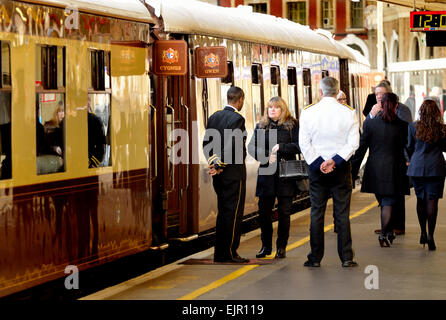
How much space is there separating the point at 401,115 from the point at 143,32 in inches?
199

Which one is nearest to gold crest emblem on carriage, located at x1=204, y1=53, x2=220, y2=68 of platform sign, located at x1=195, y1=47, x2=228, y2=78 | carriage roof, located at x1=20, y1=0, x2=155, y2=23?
platform sign, located at x1=195, y1=47, x2=228, y2=78

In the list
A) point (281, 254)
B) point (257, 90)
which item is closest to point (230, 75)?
point (257, 90)

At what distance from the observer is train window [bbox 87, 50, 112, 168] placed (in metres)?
10.1

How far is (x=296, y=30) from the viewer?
18.8m

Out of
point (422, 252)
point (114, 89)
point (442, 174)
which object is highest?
point (114, 89)

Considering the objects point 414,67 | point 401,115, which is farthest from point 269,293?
point 414,67

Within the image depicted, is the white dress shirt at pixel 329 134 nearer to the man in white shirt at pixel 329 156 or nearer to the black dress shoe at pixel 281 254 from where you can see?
the man in white shirt at pixel 329 156

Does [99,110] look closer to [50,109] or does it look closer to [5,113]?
[50,109]

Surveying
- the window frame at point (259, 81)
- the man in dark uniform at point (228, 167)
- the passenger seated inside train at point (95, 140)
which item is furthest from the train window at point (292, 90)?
the passenger seated inside train at point (95, 140)

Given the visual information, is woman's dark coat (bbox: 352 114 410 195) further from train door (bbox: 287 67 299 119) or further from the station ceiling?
the station ceiling

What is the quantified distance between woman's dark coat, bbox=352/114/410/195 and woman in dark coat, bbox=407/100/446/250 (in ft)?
0.68

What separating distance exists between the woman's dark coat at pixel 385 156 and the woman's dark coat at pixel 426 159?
230mm

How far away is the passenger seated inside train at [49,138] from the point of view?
9023 mm
